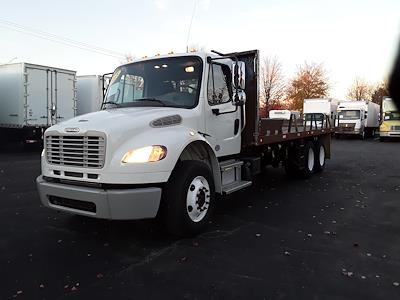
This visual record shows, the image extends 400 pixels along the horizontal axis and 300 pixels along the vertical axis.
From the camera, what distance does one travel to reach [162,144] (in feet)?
16.9

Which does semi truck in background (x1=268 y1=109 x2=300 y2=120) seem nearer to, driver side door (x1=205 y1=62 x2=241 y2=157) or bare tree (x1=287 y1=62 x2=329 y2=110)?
driver side door (x1=205 y1=62 x2=241 y2=157)

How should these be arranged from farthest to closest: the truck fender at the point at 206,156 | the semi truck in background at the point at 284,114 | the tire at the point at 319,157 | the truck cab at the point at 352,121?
the truck cab at the point at 352,121 → the tire at the point at 319,157 → the semi truck in background at the point at 284,114 → the truck fender at the point at 206,156

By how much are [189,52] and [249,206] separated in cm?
304

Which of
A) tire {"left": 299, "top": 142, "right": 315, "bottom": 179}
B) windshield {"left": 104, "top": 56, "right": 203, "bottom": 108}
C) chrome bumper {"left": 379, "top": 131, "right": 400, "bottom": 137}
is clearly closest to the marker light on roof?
windshield {"left": 104, "top": 56, "right": 203, "bottom": 108}

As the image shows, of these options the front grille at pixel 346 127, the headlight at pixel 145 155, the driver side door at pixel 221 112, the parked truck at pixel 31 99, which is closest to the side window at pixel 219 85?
the driver side door at pixel 221 112

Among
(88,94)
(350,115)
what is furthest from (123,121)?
(350,115)

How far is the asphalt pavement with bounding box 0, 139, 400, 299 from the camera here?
3955 millimetres

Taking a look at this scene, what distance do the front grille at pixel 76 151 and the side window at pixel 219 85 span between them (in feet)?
6.93

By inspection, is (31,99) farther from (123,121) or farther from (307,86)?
(307,86)

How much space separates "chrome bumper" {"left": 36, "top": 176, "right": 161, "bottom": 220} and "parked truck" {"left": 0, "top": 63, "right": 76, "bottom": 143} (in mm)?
12741

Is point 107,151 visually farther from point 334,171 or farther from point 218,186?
point 334,171

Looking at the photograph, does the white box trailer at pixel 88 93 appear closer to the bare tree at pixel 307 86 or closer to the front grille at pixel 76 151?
the front grille at pixel 76 151

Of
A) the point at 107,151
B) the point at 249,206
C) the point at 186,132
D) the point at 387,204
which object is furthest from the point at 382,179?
the point at 107,151

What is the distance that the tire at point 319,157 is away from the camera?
11.9 meters
